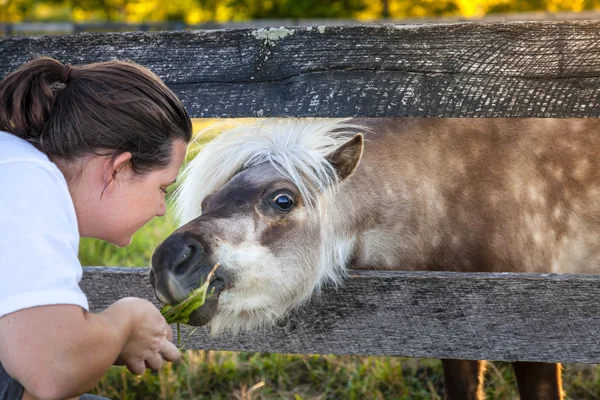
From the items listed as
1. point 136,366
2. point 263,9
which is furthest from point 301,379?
point 263,9

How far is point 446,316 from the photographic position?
2363 millimetres

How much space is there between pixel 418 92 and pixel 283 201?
2.18ft

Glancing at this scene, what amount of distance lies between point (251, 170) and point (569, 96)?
3.79ft

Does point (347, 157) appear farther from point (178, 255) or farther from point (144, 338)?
point (144, 338)

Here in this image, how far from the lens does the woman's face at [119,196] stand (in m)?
1.93

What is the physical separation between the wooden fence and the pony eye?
0.38 m

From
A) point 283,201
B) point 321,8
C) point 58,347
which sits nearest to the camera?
point 58,347

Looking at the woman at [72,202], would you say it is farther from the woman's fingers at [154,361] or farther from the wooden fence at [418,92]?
the wooden fence at [418,92]

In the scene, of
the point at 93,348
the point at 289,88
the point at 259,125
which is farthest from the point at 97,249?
the point at 93,348

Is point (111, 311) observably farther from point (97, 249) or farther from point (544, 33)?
point (97, 249)

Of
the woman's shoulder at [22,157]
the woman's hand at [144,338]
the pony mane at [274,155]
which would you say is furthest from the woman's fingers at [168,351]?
the pony mane at [274,155]

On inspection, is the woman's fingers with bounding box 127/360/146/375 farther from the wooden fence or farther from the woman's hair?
the wooden fence

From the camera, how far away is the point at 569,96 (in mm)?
2227

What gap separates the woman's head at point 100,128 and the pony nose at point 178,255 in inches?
8.7
